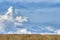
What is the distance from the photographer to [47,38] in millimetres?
98750

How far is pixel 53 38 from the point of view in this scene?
98688 mm

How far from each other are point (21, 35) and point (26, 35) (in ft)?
0.19

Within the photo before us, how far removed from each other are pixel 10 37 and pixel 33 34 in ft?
0.90

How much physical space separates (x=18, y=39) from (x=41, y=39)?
0.26 metres

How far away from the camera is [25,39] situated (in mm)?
98688

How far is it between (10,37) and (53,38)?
49cm

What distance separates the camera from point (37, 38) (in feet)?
324

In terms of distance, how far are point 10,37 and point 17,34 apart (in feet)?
0.35

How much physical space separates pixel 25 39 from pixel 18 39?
8 cm

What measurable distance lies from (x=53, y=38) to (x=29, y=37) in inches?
10.9

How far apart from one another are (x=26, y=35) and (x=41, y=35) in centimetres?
18

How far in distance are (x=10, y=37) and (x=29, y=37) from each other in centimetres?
22

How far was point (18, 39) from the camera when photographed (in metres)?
98.7

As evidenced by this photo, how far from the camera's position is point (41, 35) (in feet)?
324
